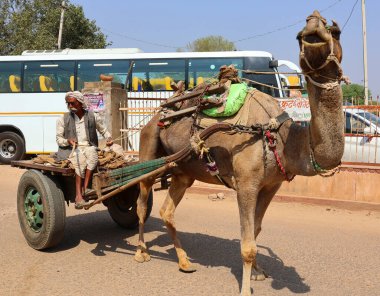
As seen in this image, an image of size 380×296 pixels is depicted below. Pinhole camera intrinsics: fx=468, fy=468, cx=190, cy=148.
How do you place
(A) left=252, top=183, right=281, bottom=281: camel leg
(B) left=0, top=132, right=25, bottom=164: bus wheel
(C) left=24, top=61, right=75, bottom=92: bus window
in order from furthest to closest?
(B) left=0, top=132, right=25, bottom=164: bus wheel → (C) left=24, top=61, right=75, bottom=92: bus window → (A) left=252, top=183, right=281, bottom=281: camel leg

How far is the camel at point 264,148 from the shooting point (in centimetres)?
356

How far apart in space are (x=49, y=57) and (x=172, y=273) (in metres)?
13.1

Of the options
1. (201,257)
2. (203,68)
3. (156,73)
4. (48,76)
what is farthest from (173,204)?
(48,76)

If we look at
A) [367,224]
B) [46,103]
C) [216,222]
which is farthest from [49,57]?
[367,224]

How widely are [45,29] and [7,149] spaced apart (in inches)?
609

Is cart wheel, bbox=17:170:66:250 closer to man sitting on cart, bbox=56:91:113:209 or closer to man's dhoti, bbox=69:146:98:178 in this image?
man sitting on cart, bbox=56:91:113:209

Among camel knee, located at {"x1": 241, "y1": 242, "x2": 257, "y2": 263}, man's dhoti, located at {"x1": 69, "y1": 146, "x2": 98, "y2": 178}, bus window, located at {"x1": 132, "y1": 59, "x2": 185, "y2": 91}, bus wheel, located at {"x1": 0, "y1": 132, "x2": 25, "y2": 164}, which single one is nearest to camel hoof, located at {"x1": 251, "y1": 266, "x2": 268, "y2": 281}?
camel knee, located at {"x1": 241, "y1": 242, "x2": 257, "y2": 263}

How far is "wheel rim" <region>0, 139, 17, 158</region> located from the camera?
16.8 metres

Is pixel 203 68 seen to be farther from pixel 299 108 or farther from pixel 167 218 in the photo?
pixel 167 218

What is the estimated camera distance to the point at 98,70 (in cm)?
1606

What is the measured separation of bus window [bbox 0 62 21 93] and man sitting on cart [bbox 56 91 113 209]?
11.5 meters

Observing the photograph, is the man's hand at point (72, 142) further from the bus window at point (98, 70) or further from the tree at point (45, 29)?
the tree at point (45, 29)

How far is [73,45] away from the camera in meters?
30.5

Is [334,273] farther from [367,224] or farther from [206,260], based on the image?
[367,224]
